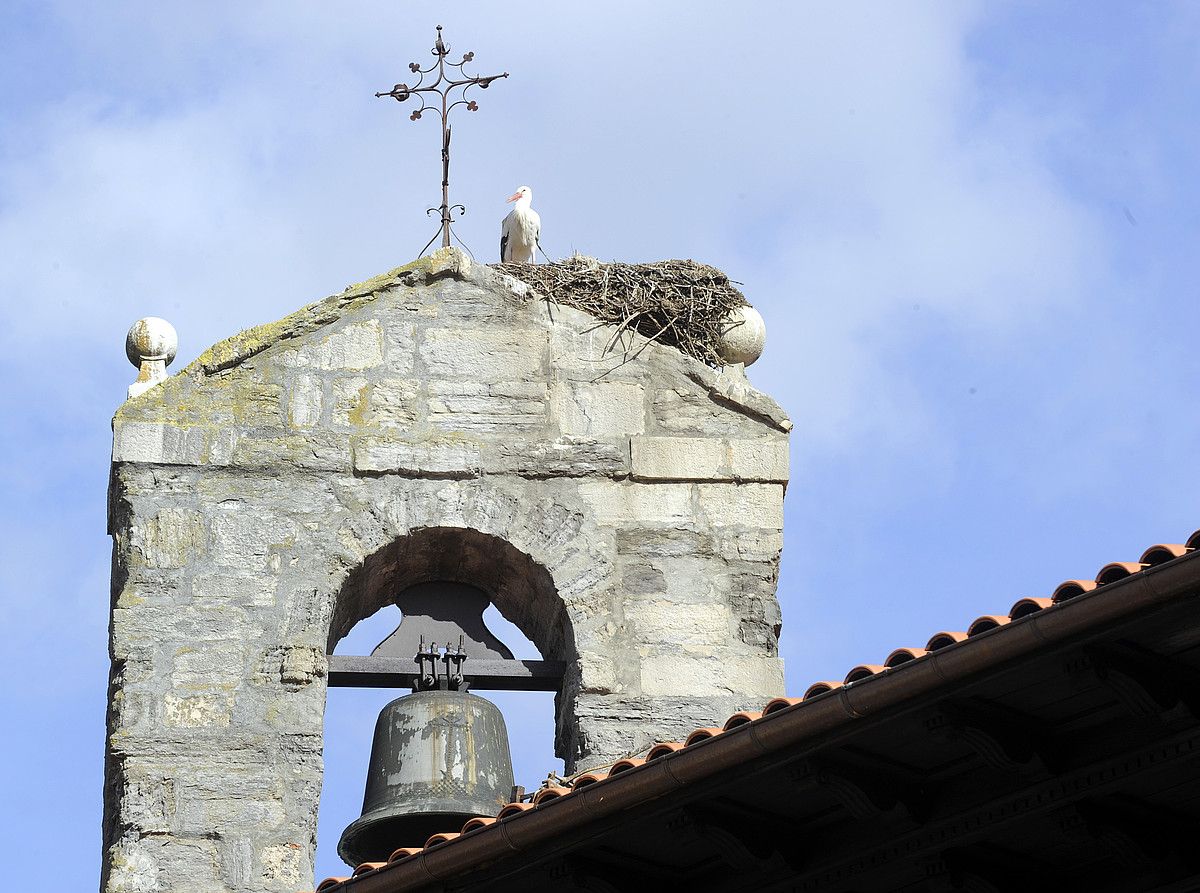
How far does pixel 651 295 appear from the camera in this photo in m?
9.28

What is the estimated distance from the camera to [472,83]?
998 centimetres

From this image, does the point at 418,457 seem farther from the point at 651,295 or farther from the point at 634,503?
the point at 651,295

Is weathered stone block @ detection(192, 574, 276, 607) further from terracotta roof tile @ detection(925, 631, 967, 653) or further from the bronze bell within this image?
terracotta roof tile @ detection(925, 631, 967, 653)

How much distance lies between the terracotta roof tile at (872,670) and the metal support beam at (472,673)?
191 centimetres

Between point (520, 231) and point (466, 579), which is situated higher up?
point (520, 231)

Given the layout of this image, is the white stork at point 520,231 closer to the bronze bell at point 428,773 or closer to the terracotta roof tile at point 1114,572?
the bronze bell at point 428,773

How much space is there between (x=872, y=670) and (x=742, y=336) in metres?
3.80

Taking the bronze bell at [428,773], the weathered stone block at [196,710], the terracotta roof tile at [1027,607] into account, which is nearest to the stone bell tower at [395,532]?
the weathered stone block at [196,710]

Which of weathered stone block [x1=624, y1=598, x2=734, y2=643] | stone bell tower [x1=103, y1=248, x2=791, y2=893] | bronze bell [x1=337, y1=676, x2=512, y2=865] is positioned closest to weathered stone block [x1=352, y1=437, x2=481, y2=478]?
stone bell tower [x1=103, y1=248, x2=791, y2=893]

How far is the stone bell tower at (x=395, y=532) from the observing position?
8086 mm

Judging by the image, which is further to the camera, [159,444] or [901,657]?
[159,444]

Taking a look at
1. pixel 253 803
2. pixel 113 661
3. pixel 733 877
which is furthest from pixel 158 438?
pixel 733 877

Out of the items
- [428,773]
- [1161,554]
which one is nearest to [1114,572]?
[1161,554]

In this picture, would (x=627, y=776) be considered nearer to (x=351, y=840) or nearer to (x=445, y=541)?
(x=351, y=840)
